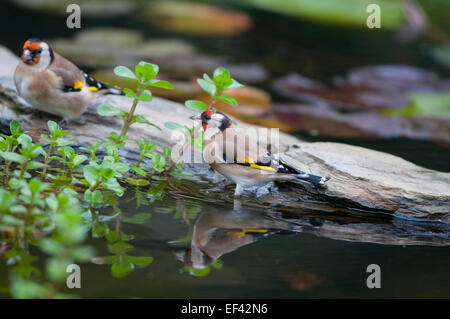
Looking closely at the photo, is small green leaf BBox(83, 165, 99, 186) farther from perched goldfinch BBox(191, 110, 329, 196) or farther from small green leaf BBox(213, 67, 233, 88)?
small green leaf BBox(213, 67, 233, 88)

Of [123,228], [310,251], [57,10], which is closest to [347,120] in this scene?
[310,251]

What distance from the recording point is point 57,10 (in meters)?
12.8

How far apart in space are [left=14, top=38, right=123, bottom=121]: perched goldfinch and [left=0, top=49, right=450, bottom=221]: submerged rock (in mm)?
268

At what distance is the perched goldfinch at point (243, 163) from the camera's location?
16.8ft

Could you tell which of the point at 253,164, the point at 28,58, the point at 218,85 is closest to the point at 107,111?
the point at 218,85

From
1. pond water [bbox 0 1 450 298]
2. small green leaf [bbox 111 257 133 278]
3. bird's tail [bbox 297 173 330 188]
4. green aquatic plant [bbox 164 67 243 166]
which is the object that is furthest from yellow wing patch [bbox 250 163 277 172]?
small green leaf [bbox 111 257 133 278]

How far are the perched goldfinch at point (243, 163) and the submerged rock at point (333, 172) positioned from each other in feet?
0.59

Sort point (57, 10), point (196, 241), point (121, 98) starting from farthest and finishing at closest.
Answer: point (57, 10) < point (121, 98) < point (196, 241)

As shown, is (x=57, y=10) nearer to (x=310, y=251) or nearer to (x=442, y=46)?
(x=442, y=46)

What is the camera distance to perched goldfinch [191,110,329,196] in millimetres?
5117

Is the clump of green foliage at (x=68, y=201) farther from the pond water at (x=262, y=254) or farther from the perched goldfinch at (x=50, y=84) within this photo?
the perched goldfinch at (x=50, y=84)

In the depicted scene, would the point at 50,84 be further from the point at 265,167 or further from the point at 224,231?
the point at 224,231
